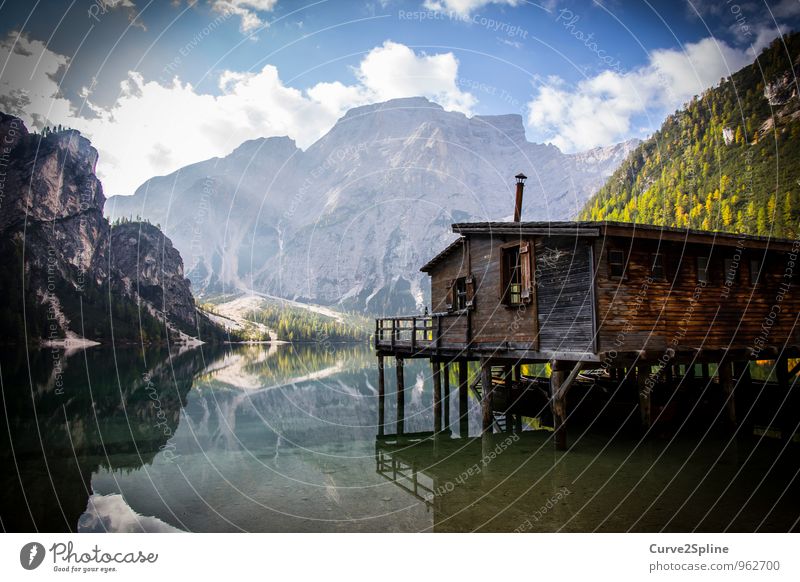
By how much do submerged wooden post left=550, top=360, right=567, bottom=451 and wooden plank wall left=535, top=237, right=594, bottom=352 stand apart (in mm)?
735

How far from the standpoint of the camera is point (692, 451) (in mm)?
15453

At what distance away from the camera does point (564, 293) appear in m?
15.4

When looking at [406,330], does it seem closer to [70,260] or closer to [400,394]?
[400,394]

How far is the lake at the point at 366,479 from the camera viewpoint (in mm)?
10336

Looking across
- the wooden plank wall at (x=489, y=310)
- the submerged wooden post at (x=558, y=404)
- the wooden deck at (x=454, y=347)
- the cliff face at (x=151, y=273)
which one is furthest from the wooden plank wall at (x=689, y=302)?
the cliff face at (x=151, y=273)

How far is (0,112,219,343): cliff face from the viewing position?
88312mm

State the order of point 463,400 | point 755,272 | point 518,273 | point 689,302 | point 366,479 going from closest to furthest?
1. point 366,479
2. point 689,302
3. point 518,273
4. point 755,272
5. point 463,400

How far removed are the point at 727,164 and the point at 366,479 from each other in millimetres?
81078

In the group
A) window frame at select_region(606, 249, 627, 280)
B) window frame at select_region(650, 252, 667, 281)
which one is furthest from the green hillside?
window frame at select_region(606, 249, 627, 280)

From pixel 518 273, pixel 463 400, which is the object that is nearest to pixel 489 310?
pixel 518 273

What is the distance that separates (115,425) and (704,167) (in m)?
86.6

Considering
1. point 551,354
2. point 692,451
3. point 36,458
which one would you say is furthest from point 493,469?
point 36,458

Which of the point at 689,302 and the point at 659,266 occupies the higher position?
the point at 659,266

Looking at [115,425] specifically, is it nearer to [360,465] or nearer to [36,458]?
[36,458]
